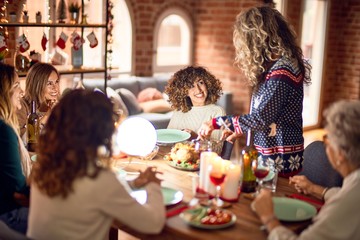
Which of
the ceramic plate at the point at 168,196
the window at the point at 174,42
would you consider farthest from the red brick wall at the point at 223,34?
the ceramic plate at the point at 168,196

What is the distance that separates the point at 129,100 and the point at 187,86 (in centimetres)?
244

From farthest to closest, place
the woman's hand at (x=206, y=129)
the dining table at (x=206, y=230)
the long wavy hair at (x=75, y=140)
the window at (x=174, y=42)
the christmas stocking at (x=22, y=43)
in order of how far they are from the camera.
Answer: the window at (x=174, y=42)
the christmas stocking at (x=22, y=43)
the woman's hand at (x=206, y=129)
the dining table at (x=206, y=230)
the long wavy hair at (x=75, y=140)

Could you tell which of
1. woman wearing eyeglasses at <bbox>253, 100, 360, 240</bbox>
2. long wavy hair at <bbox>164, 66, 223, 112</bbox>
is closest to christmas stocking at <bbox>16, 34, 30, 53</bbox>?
long wavy hair at <bbox>164, 66, 223, 112</bbox>

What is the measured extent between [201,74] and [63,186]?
71.1 inches

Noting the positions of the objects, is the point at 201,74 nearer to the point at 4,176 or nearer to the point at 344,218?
the point at 4,176

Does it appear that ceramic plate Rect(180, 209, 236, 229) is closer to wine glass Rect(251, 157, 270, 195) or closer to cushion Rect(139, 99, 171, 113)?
wine glass Rect(251, 157, 270, 195)

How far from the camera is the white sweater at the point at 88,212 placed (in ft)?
5.22

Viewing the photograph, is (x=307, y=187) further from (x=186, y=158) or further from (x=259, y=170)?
(x=186, y=158)

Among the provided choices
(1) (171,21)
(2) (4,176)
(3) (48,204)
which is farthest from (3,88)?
(1) (171,21)

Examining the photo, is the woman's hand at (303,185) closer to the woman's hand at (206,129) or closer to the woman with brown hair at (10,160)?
the woman's hand at (206,129)

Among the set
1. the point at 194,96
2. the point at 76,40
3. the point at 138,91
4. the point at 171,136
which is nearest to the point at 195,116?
the point at 194,96

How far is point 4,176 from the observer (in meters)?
2.07

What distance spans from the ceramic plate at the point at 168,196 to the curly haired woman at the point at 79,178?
31 cm

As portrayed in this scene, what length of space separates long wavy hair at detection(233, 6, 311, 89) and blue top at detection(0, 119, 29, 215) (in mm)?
1238
